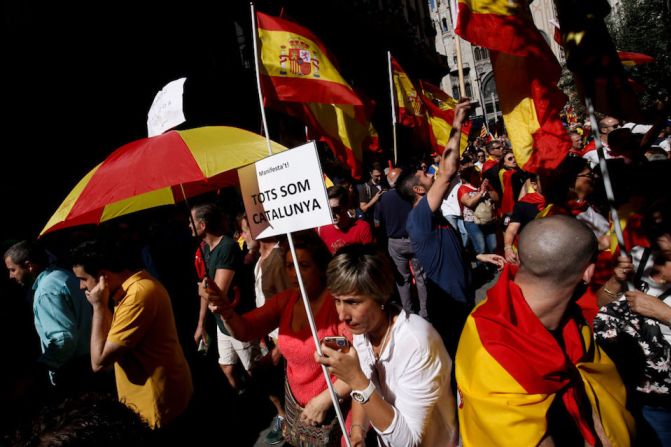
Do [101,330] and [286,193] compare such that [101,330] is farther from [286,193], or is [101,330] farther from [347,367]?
[347,367]

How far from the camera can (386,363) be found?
2.22 metres

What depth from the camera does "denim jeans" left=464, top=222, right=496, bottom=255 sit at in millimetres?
8453

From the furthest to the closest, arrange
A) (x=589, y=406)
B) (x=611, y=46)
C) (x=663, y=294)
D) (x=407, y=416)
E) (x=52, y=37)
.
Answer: (x=52, y=37) < (x=611, y=46) < (x=663, y=294) < (x=407, y=416) < (x=589, y=406)

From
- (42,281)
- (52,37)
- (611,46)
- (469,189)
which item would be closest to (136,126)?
(52,37)

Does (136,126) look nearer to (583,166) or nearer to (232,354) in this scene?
(232,354)

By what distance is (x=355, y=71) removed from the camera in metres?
19.8

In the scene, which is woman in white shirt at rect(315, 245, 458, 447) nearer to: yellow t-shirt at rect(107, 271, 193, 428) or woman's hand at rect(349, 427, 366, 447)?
woman's hand at rect(349, 427, 366, 447)

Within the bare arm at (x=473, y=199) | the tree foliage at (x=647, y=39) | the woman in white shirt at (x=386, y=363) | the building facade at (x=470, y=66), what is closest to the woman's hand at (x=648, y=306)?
the woman in white shirt at (x=386, y=363)

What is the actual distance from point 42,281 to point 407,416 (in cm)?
318

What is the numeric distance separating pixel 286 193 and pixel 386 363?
3.35 feet

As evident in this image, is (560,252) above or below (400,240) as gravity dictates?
above

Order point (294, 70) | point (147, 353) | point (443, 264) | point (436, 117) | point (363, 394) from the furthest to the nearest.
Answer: point (436, 117) → point (443, 264) → point (294, 70) → point (147, 353) → point (363, 394)

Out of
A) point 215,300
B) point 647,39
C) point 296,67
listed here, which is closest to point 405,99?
point 296,67

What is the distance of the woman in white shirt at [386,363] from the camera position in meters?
1.98
